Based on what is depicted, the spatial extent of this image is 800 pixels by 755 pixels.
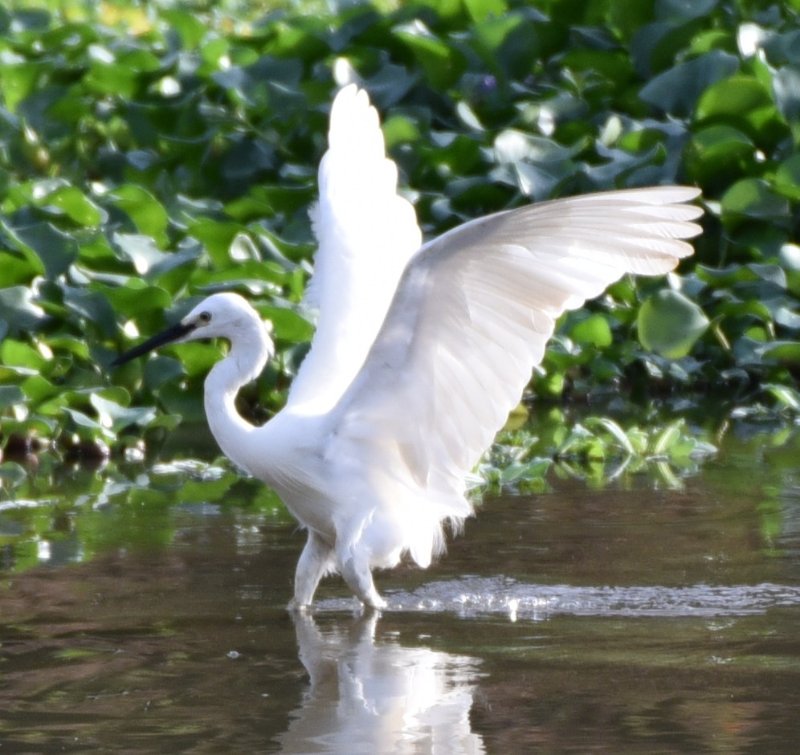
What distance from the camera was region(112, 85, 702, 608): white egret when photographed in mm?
5094

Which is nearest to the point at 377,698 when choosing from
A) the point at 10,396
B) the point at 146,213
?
the point at 10,396

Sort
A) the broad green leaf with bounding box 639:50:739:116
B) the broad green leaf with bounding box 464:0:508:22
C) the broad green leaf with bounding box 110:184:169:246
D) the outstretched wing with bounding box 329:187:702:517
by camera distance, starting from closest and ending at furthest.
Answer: the outstretched wing with bounding box 329:187:702:517 → the broad green leaf with bounding box 110:184:169:246 → the broad green leaf with bounding box 639:50:739:116 → the broad green leaf with bounding box 464:0:508:22

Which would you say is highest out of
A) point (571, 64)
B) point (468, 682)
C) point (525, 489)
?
point (571, 64)

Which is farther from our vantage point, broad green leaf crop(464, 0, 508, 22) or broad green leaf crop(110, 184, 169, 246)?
broad green leaf crop(464, 0, 508, 22)

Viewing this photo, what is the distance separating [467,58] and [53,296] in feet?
11.4

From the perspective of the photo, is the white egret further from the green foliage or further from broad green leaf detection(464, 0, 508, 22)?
broad green leaf detection(464, 0, 508, 22)

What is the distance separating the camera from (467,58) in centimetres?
1117

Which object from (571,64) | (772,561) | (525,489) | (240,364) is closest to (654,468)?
(525,489)

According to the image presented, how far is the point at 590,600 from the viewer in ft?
18.2

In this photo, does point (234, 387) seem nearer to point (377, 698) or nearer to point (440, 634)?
point (440, 634)

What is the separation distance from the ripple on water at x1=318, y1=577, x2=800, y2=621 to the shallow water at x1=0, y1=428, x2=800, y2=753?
12mm

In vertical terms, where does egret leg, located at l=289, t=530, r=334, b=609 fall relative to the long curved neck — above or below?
below

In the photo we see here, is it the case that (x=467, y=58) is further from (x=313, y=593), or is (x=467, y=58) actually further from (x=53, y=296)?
(x=313, y=593)

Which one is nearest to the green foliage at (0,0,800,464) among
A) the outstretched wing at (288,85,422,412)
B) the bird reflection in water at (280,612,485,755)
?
the outstretched wing at (288,85,422,412)
